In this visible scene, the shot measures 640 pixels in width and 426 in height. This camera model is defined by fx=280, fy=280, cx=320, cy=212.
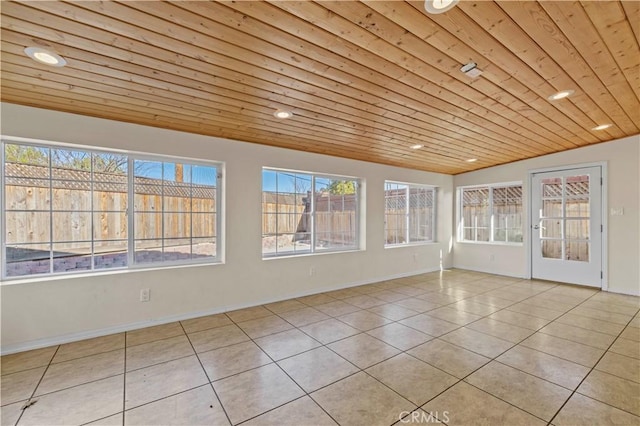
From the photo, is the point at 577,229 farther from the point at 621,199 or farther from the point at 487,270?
the point at 487,270

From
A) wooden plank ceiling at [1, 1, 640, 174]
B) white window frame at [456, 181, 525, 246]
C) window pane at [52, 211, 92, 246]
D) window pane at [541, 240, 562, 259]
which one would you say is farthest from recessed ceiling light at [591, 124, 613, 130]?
window pane at [52, 211, 92, 246]

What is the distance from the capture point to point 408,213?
6027 mm

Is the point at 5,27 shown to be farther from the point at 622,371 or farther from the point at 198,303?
the point at 622,371

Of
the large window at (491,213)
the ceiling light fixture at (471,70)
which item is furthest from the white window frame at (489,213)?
the ceiling light fixture at (471,70)

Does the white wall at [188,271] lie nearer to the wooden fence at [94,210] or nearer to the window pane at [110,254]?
the window pane at [110,254]

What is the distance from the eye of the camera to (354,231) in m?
5.20

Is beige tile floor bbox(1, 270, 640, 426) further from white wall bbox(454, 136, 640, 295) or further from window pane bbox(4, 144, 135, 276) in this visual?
white wall bbox(454, 136, 640, 295)

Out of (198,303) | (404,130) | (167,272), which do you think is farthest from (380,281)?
(167,272)

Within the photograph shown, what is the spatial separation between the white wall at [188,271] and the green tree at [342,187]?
0.70 ft

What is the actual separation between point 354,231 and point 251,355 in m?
3.10

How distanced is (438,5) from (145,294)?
3.73 metres

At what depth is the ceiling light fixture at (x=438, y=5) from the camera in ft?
5.14

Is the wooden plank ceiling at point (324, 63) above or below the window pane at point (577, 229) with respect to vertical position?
above

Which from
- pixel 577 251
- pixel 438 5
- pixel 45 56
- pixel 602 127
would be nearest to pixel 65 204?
pixel 45 56
